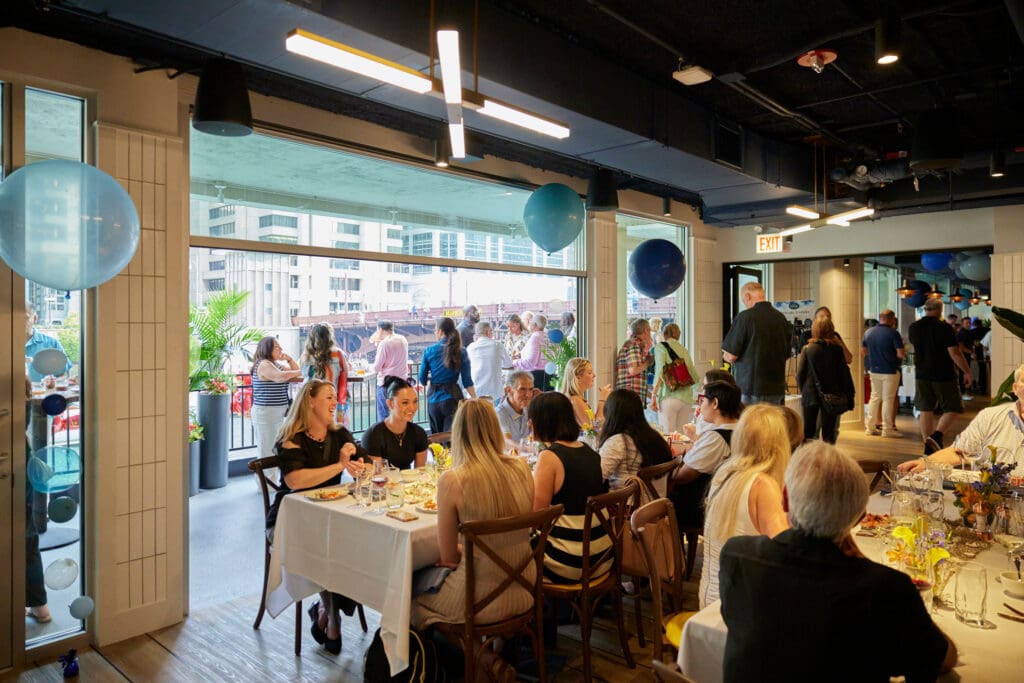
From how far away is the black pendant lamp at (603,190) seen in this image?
604 centimetres

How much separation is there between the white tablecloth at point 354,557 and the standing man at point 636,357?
4112 mm

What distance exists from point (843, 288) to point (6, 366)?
1018 centimetres

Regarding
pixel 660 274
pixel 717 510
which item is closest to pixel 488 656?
pixel 717 510

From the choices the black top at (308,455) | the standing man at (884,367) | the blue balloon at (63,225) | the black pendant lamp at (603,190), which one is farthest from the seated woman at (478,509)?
the standing man at (884,367)

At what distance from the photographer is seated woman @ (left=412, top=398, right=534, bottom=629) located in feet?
8.86

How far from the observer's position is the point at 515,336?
8.09m

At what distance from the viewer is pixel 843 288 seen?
34.1 feet

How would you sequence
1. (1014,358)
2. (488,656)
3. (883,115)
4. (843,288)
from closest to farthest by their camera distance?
(488,656)
(883,115)
(1014,358)
(843,288)

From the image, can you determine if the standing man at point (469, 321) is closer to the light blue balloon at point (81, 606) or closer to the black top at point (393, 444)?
the black top at point (393, 444)

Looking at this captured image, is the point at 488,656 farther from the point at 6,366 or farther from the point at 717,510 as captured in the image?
the point at 6,366

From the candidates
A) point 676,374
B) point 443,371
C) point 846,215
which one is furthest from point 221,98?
point 846,215

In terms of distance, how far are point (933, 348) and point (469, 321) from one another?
17.4 ft

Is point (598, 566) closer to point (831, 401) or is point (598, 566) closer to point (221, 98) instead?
point (221, 98)

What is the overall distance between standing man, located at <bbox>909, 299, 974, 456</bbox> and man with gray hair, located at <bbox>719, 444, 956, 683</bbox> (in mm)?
7473
